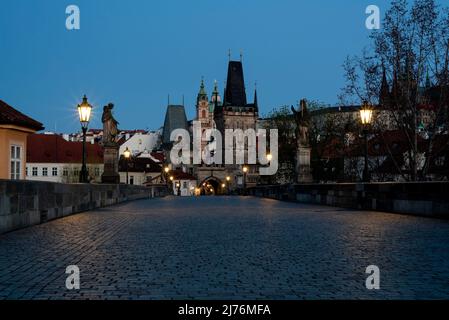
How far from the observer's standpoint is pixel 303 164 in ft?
99.2

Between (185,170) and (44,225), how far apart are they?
404 feet

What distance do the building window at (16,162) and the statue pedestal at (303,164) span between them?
13.8m

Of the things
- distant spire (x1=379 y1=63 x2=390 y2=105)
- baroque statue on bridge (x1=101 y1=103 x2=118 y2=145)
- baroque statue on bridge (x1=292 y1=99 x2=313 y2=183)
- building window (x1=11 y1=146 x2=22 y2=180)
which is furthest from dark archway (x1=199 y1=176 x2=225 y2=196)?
building window (x1=11 y1=146 x2=22 y2=180)

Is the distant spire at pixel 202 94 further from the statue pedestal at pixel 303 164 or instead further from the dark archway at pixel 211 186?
the statue pedestal at pixel 303 164

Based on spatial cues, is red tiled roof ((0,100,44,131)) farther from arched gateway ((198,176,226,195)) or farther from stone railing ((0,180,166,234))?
arched gateway ((198,176,226,195))

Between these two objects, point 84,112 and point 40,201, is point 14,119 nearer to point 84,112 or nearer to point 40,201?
point 84,112

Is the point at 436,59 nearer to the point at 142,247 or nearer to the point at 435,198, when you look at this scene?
the point at 435,198

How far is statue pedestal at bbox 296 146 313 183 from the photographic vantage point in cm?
2989

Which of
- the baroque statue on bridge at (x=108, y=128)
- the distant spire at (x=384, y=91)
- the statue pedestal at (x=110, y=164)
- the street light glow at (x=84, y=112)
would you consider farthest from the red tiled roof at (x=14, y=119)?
the distant spire at (x=384, y=91)

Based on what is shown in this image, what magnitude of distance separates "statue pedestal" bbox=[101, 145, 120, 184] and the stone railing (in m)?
5.92

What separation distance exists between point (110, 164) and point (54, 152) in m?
72.6

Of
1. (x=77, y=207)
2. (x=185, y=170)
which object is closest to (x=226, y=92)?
(x=185, y=170)

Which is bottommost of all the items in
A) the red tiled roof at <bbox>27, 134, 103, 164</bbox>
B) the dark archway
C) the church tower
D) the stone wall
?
the dark archway

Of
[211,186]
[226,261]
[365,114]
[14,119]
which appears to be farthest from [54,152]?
[226,261]
